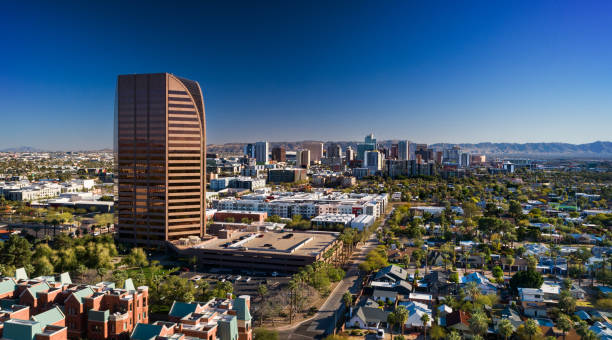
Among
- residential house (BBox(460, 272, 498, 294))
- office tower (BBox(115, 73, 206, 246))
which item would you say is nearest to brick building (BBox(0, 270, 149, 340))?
office tower (BBox(115, 73, 206, 246))

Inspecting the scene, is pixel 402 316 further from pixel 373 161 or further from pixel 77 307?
pixel 373 161

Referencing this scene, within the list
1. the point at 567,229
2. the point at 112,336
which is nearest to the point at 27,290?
the point at 112,336

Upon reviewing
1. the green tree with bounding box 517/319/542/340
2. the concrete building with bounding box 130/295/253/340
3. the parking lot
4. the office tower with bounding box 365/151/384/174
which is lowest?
the parking lot

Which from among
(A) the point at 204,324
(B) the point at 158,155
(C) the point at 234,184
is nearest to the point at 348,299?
(A) the point at 204,324

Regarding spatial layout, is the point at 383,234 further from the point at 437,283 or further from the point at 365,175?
the point at 365,175

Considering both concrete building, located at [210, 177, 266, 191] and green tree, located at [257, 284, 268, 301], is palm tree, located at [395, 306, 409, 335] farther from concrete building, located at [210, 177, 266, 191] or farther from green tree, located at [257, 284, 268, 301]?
concrete building, located at [210, 177, 266, 191]

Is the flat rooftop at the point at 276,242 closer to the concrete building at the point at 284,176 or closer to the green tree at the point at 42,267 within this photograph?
the green tree at the point at 42,267
